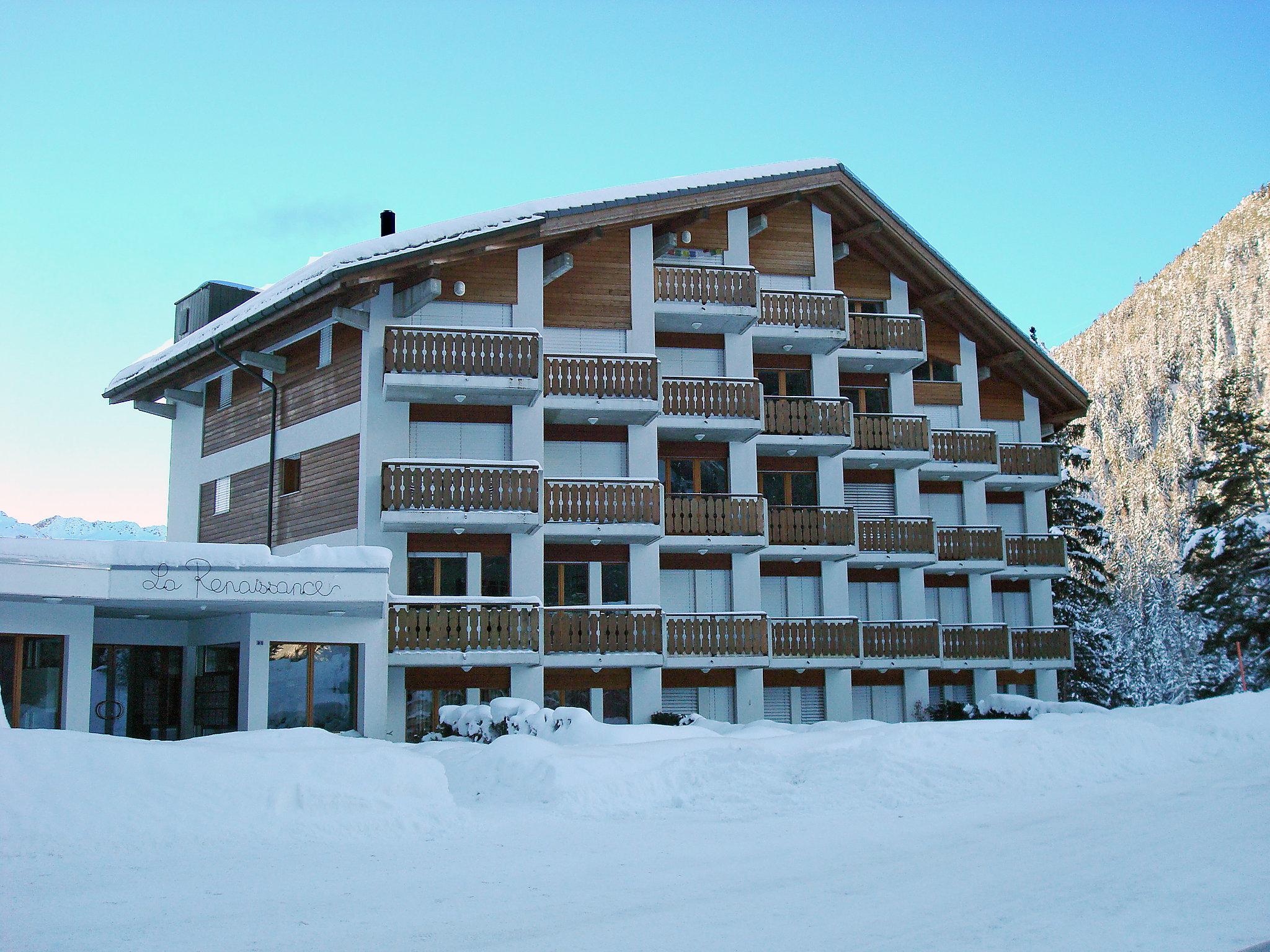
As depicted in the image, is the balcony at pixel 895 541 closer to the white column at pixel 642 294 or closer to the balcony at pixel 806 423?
the balcony at pixel 806 423

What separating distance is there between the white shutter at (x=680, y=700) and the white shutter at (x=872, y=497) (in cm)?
791

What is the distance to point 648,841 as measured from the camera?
15047mm

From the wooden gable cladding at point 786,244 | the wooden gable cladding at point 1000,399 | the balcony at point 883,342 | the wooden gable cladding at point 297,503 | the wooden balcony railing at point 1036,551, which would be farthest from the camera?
the wooden gable cladding at point 1000,399

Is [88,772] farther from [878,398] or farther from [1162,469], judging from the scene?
[1162,469]

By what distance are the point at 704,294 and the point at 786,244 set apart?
468 cm

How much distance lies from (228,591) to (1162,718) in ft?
57.4

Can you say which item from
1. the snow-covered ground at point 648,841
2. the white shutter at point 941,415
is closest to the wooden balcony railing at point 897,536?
the white shutter at point 941,415

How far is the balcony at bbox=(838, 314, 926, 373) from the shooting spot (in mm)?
35125

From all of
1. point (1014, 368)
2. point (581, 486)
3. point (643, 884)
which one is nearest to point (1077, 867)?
point (643, 884)

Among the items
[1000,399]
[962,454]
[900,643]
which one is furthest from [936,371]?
[900,643]

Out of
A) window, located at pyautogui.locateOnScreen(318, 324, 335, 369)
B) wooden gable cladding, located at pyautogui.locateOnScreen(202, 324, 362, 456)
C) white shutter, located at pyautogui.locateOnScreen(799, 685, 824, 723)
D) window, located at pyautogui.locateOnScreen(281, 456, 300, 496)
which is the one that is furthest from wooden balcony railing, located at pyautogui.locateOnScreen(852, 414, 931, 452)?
window, located at pyautogui.locateOnScreen(281, 456, 300, 496)

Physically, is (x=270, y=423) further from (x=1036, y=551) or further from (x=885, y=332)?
(x=1036, y=551)

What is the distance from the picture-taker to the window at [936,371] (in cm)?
3784

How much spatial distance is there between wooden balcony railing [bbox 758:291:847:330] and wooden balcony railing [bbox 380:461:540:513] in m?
9.29
